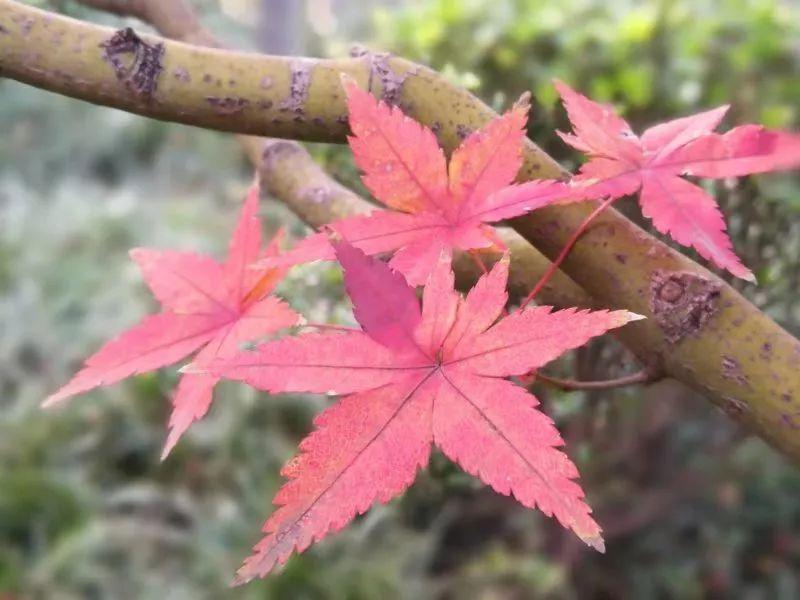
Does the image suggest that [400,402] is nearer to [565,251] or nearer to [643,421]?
[565,251]

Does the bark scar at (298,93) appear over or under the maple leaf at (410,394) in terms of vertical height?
over

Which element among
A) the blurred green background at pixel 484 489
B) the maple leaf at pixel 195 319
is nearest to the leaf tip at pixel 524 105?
the maple leaf at pixel 195 319

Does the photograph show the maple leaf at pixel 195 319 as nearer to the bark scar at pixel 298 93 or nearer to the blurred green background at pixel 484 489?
Result: the bark scar at pixel 298 93

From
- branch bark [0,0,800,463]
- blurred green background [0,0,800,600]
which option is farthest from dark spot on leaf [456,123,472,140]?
blurred green background [0,0,800,600]

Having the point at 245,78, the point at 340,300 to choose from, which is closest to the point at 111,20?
the point at 340,300

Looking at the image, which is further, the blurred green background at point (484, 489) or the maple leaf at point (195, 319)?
the blurred green background at point (484, 489)

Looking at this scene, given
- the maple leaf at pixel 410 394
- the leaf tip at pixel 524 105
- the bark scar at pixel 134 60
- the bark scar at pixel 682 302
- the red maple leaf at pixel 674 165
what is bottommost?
the maple leaf at pixel 410 394

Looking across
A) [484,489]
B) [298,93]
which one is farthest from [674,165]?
[484,489]
